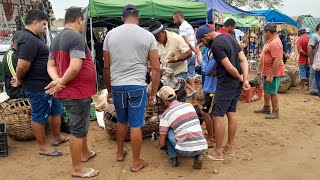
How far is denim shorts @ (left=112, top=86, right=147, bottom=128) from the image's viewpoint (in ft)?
12.4

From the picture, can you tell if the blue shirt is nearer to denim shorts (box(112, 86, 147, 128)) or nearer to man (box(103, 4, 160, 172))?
man (box(103, 4, 160, 172))

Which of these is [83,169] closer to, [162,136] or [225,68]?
[162,136]

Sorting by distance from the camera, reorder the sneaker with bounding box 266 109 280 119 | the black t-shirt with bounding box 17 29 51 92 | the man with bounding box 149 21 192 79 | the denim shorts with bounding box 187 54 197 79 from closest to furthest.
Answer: the black t-shirt with bounding box 17 29 51 92 → the man with bounding box 149 21 192 79 → the sneaker with bounding box 266 109 280 119 → the denim shorts with bounding box 187 54 197 79

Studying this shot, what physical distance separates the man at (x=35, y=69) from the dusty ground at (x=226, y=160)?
17.8 inches

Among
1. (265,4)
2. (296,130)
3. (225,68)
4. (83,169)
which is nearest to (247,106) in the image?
(296,130)

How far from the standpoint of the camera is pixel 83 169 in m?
3.85

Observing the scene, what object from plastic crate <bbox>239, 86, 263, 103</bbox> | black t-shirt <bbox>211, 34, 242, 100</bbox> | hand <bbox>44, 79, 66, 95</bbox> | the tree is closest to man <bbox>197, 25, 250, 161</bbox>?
black t-shirt <bbox>211, 34, 242, 100</bbox>

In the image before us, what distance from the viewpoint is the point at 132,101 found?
3.80 m

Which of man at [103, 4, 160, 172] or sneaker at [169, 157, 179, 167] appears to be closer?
man at [103, 4, 160, 172]

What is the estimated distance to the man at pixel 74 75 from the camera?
133 inches

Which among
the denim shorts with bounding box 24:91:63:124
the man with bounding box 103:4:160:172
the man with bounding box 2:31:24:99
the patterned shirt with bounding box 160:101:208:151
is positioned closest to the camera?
the man with bounding box 103:4:160:172

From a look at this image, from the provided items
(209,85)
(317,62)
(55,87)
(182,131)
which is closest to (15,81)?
(55,87)

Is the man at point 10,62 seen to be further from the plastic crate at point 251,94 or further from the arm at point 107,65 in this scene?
the plastic crate at point 251,94

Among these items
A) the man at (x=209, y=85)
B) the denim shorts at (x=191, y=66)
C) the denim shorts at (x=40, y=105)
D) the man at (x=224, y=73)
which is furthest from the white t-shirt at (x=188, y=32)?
the denim shorts at (x=40, y=105)
